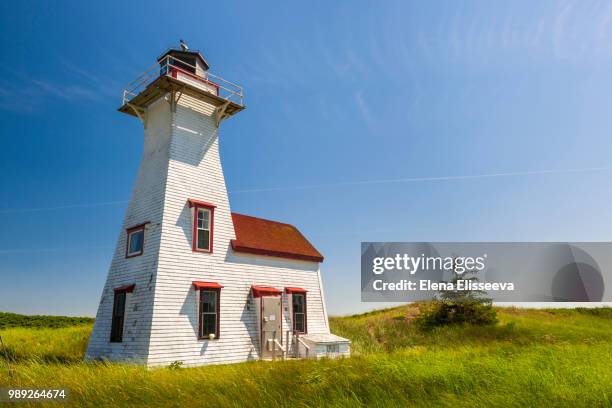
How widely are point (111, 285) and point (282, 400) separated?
41.2ft

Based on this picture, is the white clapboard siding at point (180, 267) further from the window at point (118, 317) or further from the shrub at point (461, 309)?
the shrub at point (461, 309)

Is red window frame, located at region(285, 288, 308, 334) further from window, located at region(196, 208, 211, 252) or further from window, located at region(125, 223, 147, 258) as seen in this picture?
window, located at region(125, 223, 147, 258)

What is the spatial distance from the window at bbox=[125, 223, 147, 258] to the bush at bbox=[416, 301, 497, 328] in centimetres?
1887

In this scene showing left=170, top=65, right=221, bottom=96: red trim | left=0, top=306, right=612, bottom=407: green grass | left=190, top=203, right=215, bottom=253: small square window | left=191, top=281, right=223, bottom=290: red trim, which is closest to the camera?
left=0, top=306, right=612, bottom=407: green grass

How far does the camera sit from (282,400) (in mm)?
7953

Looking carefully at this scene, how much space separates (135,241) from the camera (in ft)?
58.0

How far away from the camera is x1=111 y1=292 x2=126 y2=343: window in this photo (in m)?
16.5

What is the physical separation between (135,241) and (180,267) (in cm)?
263

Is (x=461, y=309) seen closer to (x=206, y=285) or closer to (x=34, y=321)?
(x=206, y=285)

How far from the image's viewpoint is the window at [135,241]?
17281 mm

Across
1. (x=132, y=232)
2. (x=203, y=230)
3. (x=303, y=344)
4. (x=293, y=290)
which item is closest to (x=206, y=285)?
(x=203, y=230)

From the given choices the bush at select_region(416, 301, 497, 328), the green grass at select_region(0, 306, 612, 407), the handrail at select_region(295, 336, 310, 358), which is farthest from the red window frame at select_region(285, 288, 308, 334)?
the bush at select_region(416, 301, 497, 328)

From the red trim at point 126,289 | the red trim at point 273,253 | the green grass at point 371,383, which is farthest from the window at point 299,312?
the green grass at point 371,383

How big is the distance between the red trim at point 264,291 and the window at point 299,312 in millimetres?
1345
